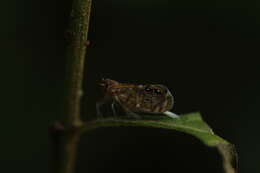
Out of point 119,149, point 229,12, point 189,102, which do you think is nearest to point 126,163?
point 119,149

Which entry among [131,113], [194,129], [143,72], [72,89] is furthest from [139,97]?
[143,72]

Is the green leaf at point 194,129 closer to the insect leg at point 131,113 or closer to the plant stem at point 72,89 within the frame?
the plant stem at point 72,89

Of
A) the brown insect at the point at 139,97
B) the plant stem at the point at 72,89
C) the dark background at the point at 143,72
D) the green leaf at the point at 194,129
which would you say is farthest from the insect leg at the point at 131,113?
the dark background at the point at 143,72

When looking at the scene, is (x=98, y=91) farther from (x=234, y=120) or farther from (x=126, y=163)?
(x=234, y=120)

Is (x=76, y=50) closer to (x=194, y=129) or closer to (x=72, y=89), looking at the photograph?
(x=72, y=89)

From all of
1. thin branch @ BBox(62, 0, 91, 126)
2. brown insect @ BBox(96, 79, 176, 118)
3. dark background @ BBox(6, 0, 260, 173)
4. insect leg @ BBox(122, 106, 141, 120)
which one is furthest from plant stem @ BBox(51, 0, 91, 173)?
dark background @ BBox(6, 0, 260, 173)
